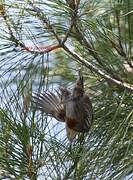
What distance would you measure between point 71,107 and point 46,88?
10 cm

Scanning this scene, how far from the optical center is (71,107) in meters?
1.29

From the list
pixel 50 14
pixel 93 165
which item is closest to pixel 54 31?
pixel 50 14

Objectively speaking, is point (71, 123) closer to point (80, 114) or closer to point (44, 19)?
point (80, 114)

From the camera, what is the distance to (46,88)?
53.5 inches

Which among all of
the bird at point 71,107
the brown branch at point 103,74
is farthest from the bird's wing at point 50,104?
the brown branch at point 103,74

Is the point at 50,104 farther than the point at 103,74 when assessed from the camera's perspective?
Yes

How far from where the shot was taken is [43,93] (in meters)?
1.36

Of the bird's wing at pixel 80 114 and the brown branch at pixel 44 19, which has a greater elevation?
the brown branch at pixel 44 19

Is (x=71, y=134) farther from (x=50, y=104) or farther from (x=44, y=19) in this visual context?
(x=44, y=19)

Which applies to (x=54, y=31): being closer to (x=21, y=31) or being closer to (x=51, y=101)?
(x=21, y=31)

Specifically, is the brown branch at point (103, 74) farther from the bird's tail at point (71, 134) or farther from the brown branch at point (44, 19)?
the bird's tail at point (71, 134)

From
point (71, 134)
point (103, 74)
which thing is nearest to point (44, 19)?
point (103, 74)

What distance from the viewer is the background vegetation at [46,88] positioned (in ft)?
4.02

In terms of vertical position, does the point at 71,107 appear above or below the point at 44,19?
below
